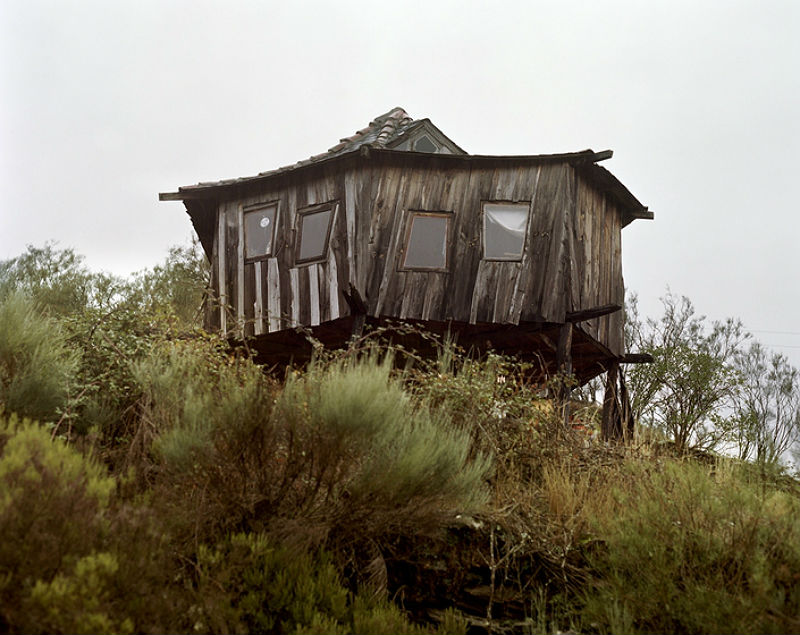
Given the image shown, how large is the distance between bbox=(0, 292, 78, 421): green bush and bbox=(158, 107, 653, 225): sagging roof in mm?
6929

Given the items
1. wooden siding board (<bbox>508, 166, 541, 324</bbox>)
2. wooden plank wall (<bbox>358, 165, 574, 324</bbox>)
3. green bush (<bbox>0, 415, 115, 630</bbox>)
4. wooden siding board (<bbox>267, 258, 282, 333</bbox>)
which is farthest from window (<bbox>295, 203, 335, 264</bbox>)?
green bush (<bbox>0, 415, 115, 630</bbox>)

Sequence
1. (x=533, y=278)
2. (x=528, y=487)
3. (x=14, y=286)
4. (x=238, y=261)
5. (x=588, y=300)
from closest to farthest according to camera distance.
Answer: (x=528, y=487)
(x=14, y=286)
(x=533, y=278)
(x=588, y=300)
(x=238, y=261)

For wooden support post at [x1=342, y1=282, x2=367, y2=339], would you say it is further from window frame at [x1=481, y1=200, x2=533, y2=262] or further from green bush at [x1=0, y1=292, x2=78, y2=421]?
green bush at [x1=0, y1=292, x2=78, y2=421]

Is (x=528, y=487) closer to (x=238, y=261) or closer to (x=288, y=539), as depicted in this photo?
(x=288, y=539)

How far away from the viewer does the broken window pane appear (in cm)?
1325

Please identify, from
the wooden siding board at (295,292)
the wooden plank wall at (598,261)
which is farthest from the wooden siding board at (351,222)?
the wooden plank wall at (598,261)

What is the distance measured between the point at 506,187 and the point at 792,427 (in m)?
12.5

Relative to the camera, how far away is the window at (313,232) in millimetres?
13227

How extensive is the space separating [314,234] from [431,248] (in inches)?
83.0

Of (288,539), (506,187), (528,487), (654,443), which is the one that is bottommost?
(288,539)

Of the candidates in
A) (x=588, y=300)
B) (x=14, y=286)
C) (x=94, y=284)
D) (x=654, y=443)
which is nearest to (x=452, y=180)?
(x=588, y=300)

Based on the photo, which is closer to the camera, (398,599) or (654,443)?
(398,599)

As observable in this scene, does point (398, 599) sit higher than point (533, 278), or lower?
lower

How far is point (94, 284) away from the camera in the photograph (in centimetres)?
2148
